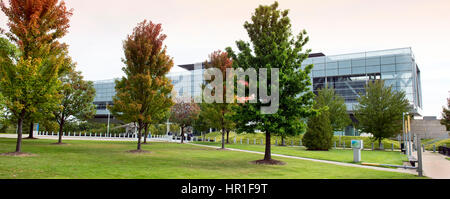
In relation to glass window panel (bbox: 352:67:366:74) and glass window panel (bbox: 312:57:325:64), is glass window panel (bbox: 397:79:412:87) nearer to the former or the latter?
glass window panel (bbox: 352:67:366:74)

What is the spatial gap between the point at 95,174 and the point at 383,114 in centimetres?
3605

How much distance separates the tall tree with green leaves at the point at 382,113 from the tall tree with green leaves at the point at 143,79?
27.4m

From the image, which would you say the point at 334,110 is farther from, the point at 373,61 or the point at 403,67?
the point at 403,67

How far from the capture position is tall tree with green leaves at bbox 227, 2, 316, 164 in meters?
14.6

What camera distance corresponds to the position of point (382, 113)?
36094mm

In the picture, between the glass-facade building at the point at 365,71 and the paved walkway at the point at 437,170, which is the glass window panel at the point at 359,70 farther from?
the paved walkway at the point at 437,170

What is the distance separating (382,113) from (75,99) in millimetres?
35625

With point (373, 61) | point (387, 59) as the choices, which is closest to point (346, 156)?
point (373, 61)

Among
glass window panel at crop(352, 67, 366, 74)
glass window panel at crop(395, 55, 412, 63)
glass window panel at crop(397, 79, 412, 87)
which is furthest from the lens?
glass window panel at crop(352, 67, 366, 74)

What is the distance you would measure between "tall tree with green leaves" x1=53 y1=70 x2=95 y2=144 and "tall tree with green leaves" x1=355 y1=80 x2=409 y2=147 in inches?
1305

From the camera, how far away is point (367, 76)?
221 ft

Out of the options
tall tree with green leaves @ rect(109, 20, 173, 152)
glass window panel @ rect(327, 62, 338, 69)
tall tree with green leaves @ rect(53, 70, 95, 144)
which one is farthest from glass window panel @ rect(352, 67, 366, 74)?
tall tree with green leaves @ rect(53, 70, 95, 144)
